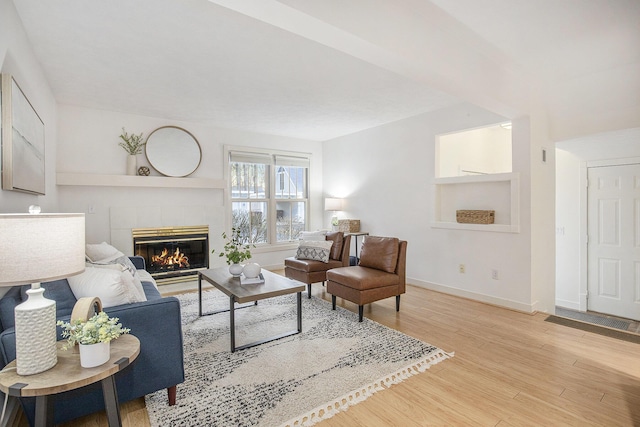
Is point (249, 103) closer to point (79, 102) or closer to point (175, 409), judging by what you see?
point (79, 102)

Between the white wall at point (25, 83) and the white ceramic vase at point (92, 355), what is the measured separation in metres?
1.10

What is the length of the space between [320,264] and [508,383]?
7.85 feet

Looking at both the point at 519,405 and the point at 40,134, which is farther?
the point at 40,134

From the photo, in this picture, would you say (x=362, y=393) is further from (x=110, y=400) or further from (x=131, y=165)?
(x=131, y=165)

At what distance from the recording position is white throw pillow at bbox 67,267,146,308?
1.86 metres

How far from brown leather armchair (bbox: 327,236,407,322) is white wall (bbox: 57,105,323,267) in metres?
2.42

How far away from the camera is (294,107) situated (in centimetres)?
436

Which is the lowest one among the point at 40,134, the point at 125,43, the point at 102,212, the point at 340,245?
the point at 340,245

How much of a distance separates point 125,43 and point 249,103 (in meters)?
1.69

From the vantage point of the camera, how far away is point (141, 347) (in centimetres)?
184

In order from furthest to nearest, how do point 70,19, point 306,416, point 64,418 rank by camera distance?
point 70,19 < point 306,416 < point 64,418

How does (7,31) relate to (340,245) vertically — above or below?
above

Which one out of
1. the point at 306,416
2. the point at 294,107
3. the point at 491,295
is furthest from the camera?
the point at 294,107

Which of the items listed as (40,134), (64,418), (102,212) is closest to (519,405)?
(64,418)
